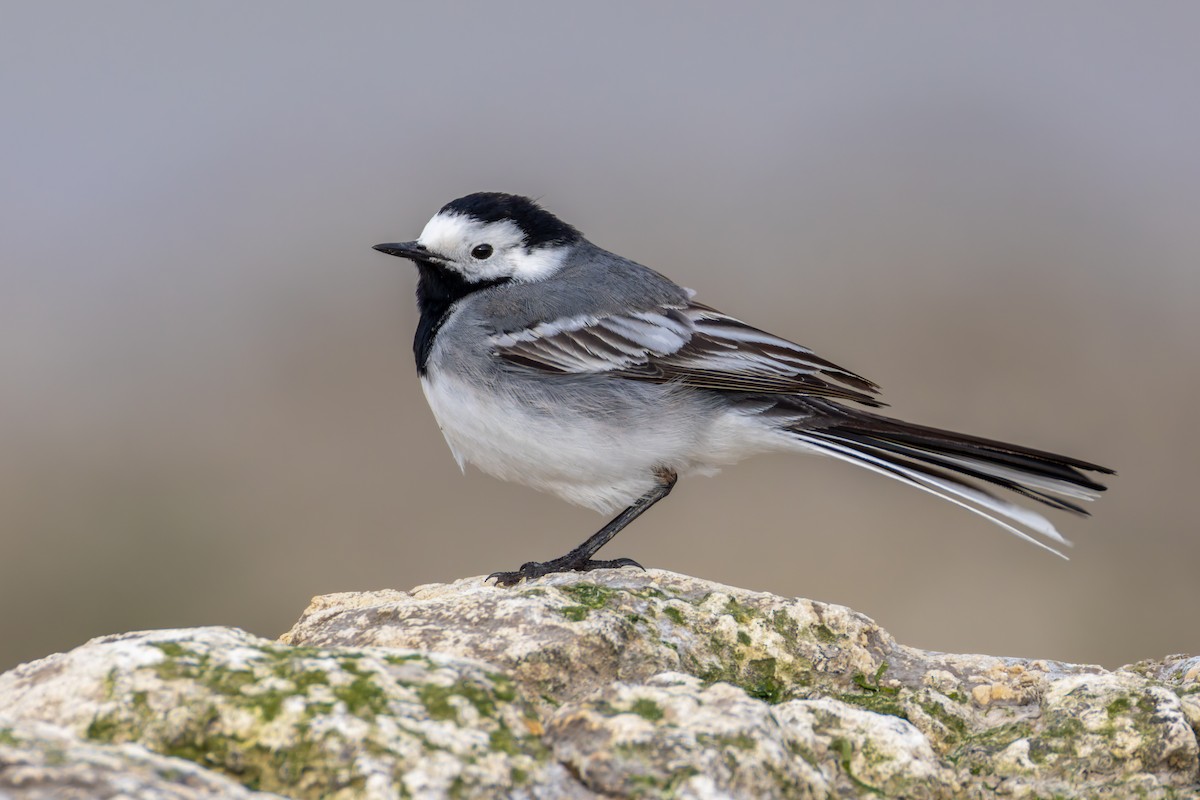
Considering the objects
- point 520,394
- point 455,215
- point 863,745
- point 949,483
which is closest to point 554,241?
point 455,215

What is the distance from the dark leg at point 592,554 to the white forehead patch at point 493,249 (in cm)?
134

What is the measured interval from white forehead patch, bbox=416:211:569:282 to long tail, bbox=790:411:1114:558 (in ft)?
5.98

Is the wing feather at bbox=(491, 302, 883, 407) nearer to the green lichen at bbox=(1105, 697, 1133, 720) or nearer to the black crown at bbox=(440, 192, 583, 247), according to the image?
the black crown at bbox=(440, 192, 583, 247)

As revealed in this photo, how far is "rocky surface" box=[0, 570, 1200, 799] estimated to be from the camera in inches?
95.0

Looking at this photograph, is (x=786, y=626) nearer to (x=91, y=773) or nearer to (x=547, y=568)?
(x=547, y=568)

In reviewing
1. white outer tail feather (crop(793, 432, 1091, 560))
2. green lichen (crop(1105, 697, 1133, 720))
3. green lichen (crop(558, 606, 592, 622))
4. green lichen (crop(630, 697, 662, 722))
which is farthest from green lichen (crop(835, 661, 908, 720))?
white outer tail feather (crop(793, 432, 1091, 560))

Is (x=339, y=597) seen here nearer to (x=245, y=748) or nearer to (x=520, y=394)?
(x=520, y=394)

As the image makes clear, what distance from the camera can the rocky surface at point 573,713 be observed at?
7.92 feet

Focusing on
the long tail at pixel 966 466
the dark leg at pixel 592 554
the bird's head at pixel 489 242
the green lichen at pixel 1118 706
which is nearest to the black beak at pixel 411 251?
the bird's head at pixel 489 242

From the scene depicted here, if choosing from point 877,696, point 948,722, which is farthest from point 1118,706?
point 877,696

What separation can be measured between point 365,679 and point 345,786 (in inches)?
12.6

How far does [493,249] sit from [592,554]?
1.73m

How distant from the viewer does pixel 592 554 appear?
19.6 ft

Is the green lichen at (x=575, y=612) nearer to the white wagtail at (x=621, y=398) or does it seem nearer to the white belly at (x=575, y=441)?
the white wagtail at (x=621, y=398)
